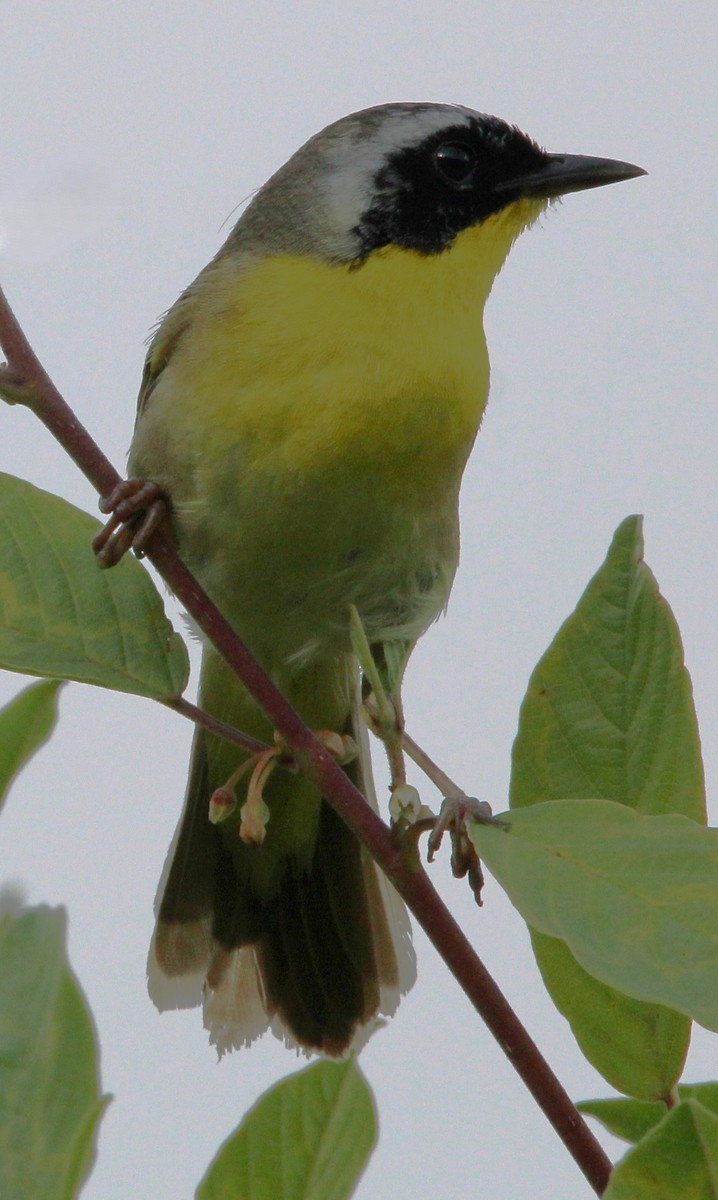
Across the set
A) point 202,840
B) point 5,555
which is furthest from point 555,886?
point 202,840

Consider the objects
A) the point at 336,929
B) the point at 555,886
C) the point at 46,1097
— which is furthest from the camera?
the point at 336,929

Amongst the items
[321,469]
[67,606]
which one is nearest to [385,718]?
[67,606]

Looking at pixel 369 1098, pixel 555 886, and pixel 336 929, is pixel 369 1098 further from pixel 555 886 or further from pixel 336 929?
pixel 336 929

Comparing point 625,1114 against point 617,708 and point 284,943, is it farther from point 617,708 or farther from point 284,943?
point 284,943

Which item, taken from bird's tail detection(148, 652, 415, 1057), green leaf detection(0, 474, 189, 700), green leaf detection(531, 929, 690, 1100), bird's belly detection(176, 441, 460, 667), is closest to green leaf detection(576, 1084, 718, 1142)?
green leaf detection(531, 929, 690, 1100)

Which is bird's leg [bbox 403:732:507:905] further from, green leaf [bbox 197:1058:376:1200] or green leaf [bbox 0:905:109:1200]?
green leaf [bbox 0:905:109:1200]

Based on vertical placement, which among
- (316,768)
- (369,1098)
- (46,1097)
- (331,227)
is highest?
(331,227)

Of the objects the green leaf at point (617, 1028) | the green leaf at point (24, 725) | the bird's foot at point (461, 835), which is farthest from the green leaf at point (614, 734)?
the green leaf at point (24, 725)
